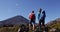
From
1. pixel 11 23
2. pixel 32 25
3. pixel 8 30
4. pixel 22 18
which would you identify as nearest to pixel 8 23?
pixel 11 23

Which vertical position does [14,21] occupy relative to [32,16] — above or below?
above

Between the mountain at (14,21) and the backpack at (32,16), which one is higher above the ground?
the mountain at (14,21)

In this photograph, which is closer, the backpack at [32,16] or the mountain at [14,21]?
the backpack at [32,16]

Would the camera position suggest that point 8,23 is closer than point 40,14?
No

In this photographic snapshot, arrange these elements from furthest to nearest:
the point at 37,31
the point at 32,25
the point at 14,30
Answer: the point at 14,30, the point at 32,25, the point at 37,31

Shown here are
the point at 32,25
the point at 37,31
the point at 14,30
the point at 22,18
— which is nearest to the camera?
the point at 37,31

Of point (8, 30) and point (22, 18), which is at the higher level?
point (22, 18)

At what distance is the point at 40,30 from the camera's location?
76.7 feet

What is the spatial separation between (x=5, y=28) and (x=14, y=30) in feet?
6.90

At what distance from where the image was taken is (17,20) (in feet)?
119

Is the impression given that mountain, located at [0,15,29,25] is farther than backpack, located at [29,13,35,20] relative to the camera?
Yes

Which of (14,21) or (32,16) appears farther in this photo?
(14,21)

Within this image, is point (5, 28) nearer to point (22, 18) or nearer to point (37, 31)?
point (22, 18)

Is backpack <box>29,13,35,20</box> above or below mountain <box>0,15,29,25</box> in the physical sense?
below
